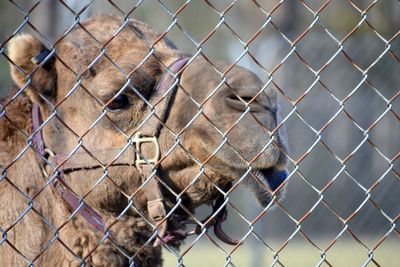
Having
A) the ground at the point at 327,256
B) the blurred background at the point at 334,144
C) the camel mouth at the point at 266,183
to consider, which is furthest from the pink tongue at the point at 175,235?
the ground at the point at 327,256

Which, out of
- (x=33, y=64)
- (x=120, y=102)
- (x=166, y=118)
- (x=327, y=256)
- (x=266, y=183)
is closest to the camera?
(x=266, y=183)

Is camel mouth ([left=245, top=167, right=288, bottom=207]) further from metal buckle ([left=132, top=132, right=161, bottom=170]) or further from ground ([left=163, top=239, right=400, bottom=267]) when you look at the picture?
ground ([left=163, top=239, right=400, bottom=267])

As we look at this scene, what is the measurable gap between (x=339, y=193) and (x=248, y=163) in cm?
596

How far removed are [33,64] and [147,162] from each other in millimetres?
1005

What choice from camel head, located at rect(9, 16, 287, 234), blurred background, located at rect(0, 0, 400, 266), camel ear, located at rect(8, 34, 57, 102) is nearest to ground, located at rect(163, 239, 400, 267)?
blurred background, located at rect(0, 0, 400, 266)

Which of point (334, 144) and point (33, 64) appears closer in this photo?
point (33, 64)

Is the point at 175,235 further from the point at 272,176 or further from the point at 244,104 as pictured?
the point at 244,104

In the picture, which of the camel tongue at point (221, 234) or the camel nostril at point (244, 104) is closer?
the camel nostril at point (244, 104)

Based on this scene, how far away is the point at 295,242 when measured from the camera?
11648 millimetres

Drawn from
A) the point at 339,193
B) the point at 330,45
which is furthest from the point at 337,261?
the point at 330,45

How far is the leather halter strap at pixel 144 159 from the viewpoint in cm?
423

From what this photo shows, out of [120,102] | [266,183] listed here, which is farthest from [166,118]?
[266,183]

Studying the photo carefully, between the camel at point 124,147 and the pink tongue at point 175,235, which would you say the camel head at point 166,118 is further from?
the pink tongue at point 175,235

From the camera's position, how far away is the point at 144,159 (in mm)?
4023
